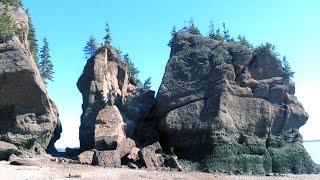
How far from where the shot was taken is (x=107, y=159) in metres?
38.4

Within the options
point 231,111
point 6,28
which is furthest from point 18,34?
point 231,111

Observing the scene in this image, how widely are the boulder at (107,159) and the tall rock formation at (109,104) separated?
3.47 m

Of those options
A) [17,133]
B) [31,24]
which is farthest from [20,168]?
[31,24]

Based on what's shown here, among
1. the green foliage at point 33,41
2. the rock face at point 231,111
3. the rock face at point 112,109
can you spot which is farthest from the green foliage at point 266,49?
the green foliage at point 33,41

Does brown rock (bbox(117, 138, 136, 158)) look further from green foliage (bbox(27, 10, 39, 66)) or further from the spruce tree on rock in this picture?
green foliage (bbox(27, 10, 39, 66))

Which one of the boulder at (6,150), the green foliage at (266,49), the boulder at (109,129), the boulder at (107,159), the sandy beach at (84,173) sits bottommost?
the sandy beach at (84,173)

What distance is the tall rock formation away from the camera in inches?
1778

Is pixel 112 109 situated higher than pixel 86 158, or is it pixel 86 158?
pixel 112 109

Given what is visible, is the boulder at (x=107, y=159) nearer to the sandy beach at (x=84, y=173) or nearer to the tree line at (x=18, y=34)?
the sandy beach at (x=84, y=173)

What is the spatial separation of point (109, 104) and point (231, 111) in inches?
517

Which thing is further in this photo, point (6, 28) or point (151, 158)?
point (6, 28)

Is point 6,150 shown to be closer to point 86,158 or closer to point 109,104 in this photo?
point 86,158

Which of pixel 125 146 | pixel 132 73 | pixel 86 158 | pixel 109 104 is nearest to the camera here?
pixel 86 158

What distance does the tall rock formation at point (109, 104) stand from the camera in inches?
1778
